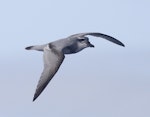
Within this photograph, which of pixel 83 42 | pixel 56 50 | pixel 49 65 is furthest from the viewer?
pixel 83 42

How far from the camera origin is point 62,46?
4575 cm

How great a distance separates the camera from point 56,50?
45344 millimetres

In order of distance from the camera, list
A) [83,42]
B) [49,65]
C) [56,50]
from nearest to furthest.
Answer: [49,65] < [56,50] < [83,42]

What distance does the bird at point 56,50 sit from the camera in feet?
138

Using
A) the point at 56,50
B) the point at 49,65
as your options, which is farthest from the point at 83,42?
the point at 49,65

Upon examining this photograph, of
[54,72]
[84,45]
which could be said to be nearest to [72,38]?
[84,45]

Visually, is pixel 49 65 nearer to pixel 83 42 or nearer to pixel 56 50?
pixel 56 50

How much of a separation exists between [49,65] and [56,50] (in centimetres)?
214

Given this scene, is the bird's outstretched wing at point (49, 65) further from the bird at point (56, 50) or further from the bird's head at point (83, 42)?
the bird's head at point (83, 42)

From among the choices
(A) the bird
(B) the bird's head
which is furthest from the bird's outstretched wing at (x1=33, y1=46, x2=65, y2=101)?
(B) the bird's head

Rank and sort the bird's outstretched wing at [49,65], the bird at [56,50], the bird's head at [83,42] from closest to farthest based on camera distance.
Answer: the bird's outstretched wing at [49,65], the bird at [56,50], the bird's head at [83,42]

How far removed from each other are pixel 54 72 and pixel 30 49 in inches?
287

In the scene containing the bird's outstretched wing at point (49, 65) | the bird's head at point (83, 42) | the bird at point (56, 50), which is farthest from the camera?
the bird's head at point (83, 42)

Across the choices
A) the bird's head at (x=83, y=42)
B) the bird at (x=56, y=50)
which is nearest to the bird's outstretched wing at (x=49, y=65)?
the bird at (x=56, y=50)
